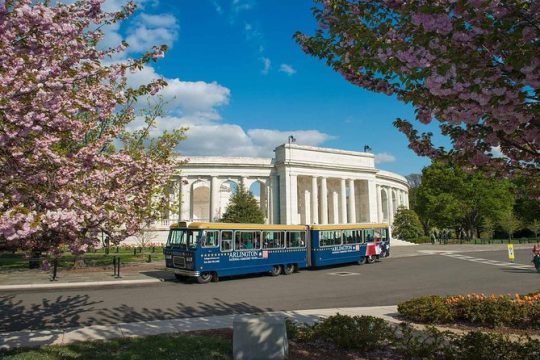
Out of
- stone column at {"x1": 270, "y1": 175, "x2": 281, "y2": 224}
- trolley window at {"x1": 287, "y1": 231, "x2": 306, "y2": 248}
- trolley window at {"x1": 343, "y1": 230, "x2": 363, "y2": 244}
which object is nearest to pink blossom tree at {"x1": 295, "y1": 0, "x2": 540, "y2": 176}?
trolley window at {"x1": 287, "y1": 231, "x2": 306, "y2": 248}

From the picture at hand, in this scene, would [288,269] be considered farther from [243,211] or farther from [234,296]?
[243,211]

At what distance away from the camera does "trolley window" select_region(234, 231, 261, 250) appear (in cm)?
2191

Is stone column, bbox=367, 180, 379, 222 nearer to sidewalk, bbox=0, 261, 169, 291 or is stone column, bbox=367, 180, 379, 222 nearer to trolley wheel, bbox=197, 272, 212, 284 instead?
sidewalk, bbox=0, 261, 169, 291

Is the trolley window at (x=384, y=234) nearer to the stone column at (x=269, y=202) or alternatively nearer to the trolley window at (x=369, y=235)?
the trolley window at (x=369, y=235)

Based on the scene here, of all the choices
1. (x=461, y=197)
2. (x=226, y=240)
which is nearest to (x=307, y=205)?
(x=461, y=197)

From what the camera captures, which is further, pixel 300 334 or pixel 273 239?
pixel 273 239

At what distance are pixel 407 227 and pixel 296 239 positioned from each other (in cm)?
4409

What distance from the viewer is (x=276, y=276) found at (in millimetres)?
23531

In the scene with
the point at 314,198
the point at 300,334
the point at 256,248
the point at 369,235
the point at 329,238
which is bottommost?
the point at 300,334

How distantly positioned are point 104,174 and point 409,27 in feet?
20.6

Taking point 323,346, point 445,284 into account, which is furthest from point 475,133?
point 445,284

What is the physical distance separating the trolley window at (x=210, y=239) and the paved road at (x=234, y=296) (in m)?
1.99

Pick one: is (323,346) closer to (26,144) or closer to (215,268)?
(26,144)

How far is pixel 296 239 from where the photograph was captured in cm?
2573
